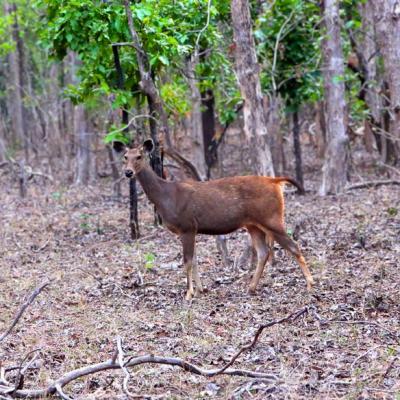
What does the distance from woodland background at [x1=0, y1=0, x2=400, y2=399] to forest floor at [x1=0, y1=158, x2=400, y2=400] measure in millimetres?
28

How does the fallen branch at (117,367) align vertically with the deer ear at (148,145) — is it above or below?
below

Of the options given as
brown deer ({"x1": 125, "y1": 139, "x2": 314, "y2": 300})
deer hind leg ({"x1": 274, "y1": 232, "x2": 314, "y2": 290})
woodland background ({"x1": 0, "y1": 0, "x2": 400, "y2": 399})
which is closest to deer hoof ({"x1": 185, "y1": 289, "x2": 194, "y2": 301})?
brown deer ({"x1": 125, "y1": 139, "x2": 314, "y2": 300})

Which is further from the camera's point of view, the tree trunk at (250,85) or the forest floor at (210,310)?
the tree trunk at (250,85)

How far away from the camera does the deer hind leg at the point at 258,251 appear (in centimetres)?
966

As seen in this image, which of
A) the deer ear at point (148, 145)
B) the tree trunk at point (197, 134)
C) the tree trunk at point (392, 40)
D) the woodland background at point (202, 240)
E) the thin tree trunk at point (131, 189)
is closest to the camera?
the woodland background at point (202, 240)

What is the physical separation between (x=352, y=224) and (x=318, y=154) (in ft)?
44.6

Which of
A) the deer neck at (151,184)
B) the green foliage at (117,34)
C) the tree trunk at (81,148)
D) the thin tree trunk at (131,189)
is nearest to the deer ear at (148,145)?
the deer neck at (151,184)

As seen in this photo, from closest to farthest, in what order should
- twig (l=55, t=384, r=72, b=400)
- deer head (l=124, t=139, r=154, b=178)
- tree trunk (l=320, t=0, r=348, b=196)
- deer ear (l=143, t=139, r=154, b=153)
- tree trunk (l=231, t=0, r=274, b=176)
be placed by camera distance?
twig (l=55, t=384, r=72, b=400), deer head (l=124, t=139, r=154, b=178), deer ear (l=143, t=139, r=154, b=153), tree trunk (l=231, t=0, r=274, b=176), tree trunk (l=320, t=0, r=348, b=196)

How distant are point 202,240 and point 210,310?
4.77 meters

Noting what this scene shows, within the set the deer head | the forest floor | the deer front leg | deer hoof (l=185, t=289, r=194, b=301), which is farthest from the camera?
the deer head

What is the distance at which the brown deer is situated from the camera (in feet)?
31.6

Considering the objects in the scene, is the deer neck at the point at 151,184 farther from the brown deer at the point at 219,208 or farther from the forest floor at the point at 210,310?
the forest floor at the point at 210,310

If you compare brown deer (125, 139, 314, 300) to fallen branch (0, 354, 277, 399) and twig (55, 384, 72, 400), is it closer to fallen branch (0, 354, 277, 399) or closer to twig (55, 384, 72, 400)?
fallen branch (0, 354, 277, 399)

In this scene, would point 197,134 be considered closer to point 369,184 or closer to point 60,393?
point 369,184
